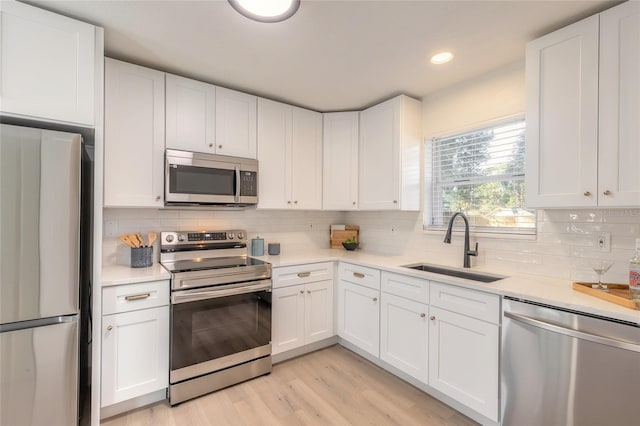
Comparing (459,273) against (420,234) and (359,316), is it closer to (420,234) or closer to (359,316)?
(420,234)

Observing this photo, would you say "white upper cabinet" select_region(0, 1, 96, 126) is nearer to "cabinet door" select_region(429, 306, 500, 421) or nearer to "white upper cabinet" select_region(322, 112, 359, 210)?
"white upper cabinet" select_region(322, 112, 359, 210)

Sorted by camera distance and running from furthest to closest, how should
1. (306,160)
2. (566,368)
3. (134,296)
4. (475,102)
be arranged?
1. (306,160)
2. (475,102)
3. (134,296)
4. (566,368)

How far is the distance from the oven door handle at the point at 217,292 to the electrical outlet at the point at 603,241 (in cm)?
227

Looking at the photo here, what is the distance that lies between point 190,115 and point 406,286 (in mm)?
2188

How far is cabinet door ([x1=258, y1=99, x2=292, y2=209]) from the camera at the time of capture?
282cm

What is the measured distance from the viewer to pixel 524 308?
164 cm

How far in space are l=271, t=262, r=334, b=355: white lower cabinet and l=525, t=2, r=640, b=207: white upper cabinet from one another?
5.81 feet

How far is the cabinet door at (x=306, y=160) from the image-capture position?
3051 mm

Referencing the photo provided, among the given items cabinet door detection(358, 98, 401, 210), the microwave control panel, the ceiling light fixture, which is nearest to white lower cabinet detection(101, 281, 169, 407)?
the microwave control panel

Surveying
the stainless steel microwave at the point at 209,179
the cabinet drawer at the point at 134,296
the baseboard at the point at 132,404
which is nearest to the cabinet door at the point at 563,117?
the stainless steel microwave at the point at 209,179

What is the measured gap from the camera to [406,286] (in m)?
2.29

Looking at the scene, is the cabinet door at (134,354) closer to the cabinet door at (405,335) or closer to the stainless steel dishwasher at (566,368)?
the cabinet door at (405,335)

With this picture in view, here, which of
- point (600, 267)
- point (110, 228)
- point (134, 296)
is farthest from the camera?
point (110, 228)

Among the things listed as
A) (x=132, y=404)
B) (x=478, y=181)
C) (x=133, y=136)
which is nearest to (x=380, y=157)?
(x=478, y=181)
